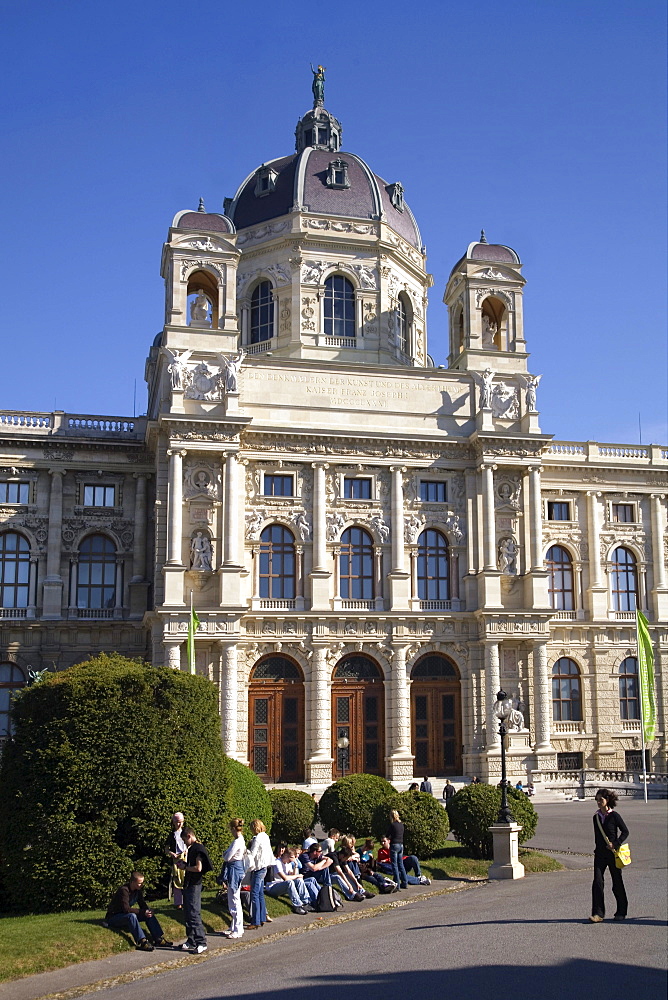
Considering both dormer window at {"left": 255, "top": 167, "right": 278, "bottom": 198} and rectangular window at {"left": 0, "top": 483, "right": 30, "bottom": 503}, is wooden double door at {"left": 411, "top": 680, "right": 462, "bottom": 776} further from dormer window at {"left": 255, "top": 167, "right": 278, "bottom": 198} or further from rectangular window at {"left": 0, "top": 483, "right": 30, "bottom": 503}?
dormer window at {"left": 255, "top": 167, "right": 278, "bottom": 198}

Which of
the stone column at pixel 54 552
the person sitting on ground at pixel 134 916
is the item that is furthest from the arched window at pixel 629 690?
the person sitting on ground at pixel 134 916

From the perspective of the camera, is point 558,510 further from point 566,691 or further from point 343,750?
point 343,750

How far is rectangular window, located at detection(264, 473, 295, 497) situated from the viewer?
161 feet

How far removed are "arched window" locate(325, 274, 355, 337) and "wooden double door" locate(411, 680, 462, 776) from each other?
18930 millimetres

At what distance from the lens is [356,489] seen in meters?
50.0

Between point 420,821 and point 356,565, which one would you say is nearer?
point 420,821

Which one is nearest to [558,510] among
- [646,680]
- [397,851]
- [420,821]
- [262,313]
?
[646,680]

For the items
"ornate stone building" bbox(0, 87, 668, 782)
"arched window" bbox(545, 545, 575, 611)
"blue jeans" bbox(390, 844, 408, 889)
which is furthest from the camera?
"arched window" bbox(545, 545, 575, 611)

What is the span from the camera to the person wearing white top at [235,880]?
20078mm

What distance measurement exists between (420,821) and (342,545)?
2262cm

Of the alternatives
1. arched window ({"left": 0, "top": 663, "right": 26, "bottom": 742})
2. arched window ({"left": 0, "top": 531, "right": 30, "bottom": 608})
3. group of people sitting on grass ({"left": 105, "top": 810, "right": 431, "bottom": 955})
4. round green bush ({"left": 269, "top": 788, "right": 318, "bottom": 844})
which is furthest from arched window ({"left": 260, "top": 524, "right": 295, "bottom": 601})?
group of people sitting on grass ({"left": 105, "top": 810, "right": 431, "bottom": 955})

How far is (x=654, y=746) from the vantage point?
54.2 m

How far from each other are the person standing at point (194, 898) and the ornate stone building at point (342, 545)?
25764 millimetres

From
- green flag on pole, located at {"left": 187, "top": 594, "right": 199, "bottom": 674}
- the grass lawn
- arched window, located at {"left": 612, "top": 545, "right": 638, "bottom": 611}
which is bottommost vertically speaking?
the grass lawn
